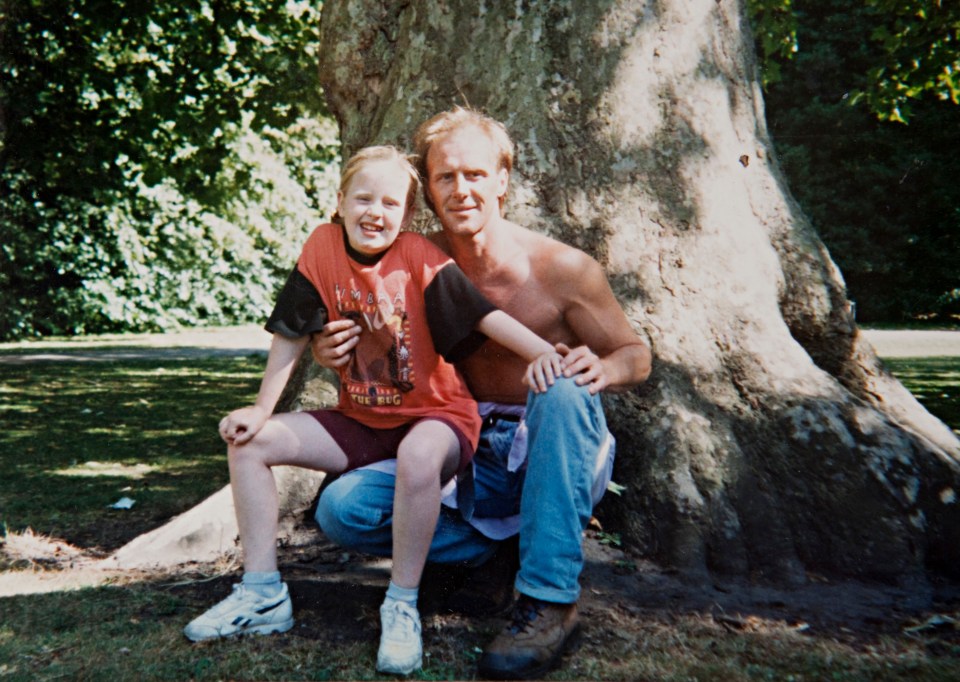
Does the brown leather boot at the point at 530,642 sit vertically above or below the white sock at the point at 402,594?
below

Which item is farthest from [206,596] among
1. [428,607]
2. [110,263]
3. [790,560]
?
[110,263]

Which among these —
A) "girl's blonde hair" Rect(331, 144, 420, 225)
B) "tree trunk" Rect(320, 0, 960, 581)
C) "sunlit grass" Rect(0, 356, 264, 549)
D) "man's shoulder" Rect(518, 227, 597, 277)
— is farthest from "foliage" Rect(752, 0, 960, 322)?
"girl's blonde hair" Rect(331, 144, 420, 225)

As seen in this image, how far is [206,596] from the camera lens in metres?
3.27

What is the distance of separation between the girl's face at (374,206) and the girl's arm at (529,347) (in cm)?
45

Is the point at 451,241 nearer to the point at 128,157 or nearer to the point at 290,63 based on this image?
the point at 290,63

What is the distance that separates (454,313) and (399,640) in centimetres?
101

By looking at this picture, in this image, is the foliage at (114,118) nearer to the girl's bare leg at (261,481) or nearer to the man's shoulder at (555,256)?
the man's shoulder at (555,256)

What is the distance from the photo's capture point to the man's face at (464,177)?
317cm

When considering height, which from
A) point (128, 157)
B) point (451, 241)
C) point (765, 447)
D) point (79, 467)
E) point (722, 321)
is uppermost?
point (128, 157)

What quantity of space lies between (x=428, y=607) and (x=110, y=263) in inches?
600

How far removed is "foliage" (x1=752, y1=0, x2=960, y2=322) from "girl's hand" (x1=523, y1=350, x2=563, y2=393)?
73.8 feet

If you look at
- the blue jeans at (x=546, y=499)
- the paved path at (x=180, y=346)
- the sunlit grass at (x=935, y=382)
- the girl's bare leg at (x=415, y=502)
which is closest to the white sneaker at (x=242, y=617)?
the blue jeans at (x=546, y=499)

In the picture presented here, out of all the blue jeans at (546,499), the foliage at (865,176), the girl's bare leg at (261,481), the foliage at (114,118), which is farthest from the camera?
the foliage at (865,176)

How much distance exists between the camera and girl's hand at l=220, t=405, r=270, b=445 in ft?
9.30
